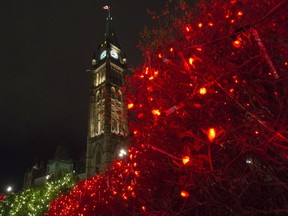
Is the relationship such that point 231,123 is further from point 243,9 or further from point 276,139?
point 243,9

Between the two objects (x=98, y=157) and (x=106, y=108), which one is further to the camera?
(x=106, y=108)

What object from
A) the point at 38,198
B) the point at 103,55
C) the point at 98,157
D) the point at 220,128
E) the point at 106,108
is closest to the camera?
the point at 220,128

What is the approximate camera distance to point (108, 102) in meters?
56.5

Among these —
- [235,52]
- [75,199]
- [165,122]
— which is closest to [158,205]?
[165,122]

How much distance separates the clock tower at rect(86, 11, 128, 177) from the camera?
167ft

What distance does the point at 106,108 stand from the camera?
5688cm

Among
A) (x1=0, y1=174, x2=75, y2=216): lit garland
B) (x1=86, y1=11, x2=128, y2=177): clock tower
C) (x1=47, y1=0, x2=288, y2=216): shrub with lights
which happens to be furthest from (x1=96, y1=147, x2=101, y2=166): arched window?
(x1=47, y1=0, x2=288, y2=216): shrub with lights

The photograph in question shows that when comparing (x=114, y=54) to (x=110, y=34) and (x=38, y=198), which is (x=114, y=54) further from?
(x=38, y=198)

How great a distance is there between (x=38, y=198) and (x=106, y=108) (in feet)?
99.0

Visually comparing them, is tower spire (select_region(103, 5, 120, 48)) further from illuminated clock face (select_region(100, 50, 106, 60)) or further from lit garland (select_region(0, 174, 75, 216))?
lit garland (select_region(0, 174, 75, 216))

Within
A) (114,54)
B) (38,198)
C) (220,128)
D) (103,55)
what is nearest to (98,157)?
(38,198)

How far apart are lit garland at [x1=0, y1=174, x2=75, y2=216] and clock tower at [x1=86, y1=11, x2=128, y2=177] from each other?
16.1m

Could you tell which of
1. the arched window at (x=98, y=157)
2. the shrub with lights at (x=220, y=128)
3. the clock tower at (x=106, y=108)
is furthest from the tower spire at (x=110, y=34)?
the shrub with lights at (x=220, y=128)

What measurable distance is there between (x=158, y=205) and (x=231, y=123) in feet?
15.7
